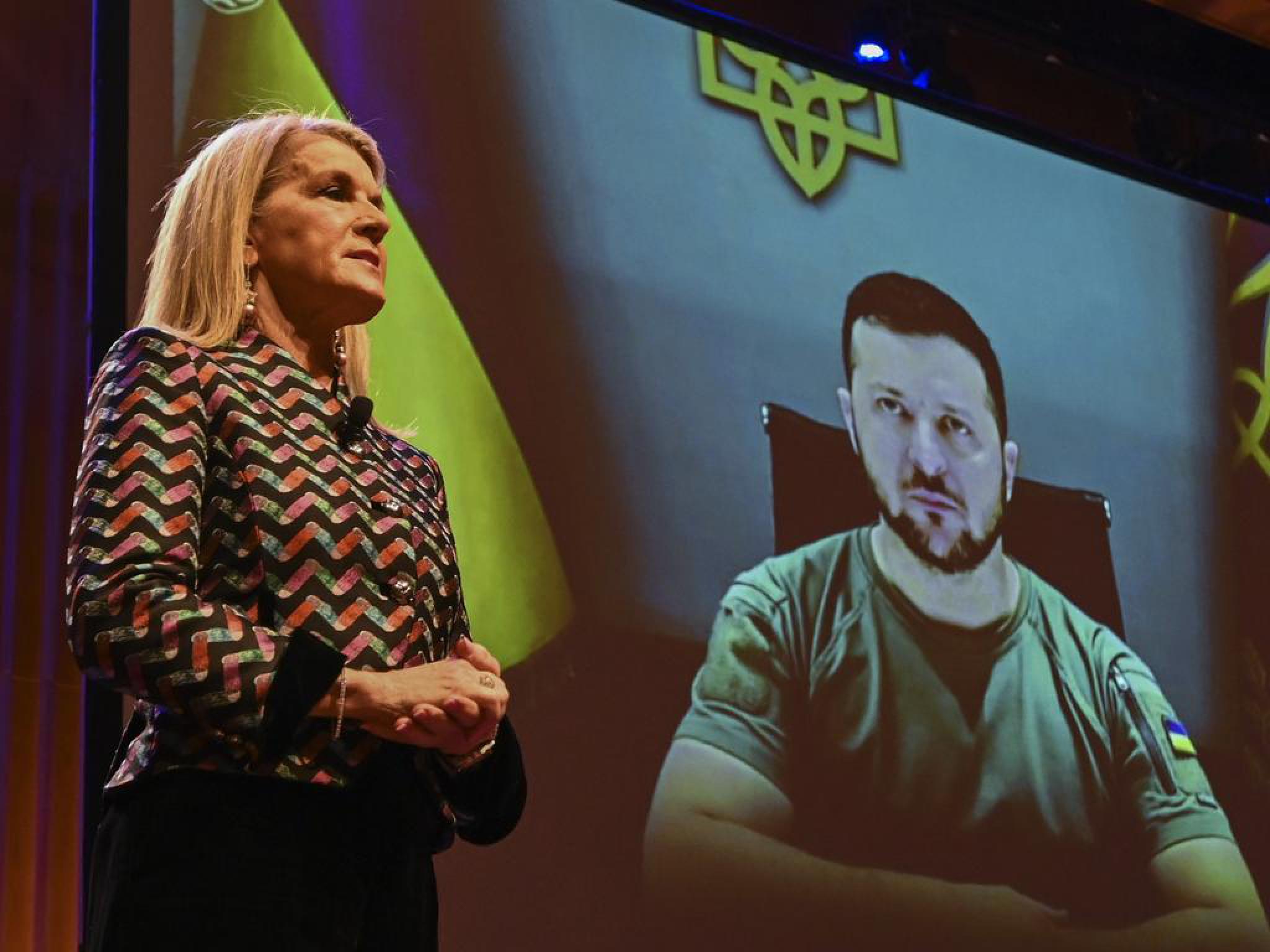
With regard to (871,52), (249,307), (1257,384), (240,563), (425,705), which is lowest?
(425,705)

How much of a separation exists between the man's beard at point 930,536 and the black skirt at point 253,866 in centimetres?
192

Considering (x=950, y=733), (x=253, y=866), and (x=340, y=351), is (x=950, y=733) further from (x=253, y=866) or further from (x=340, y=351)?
(x=253, y=866)

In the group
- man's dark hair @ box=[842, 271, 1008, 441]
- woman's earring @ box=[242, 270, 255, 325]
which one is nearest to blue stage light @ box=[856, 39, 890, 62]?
man's dark hair @ box=[842, 271, 1008, 441]

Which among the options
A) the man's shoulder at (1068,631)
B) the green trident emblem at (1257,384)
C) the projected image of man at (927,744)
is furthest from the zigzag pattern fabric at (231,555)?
the green trident emblem at (1257,384)

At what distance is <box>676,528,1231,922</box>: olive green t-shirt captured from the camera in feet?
9.06

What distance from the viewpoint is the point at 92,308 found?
229 cm

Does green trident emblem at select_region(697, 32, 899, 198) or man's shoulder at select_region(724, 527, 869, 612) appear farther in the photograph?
green trident emblem at select_region(697, 32, 899, 198)

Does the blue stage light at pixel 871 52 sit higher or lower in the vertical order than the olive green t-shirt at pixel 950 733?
higher

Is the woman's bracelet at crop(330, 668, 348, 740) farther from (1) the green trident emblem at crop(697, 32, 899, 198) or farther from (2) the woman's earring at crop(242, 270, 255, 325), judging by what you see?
(1) the green trident emblem at crop(697, 32, 899, 198)

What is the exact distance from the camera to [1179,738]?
3244mm

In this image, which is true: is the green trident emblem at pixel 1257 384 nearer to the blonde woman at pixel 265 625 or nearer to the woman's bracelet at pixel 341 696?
the blonde woman at pixel 265 625

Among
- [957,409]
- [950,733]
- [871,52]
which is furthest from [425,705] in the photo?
[871,52]

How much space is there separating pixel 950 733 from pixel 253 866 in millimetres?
1986

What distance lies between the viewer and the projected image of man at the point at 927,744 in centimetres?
267
